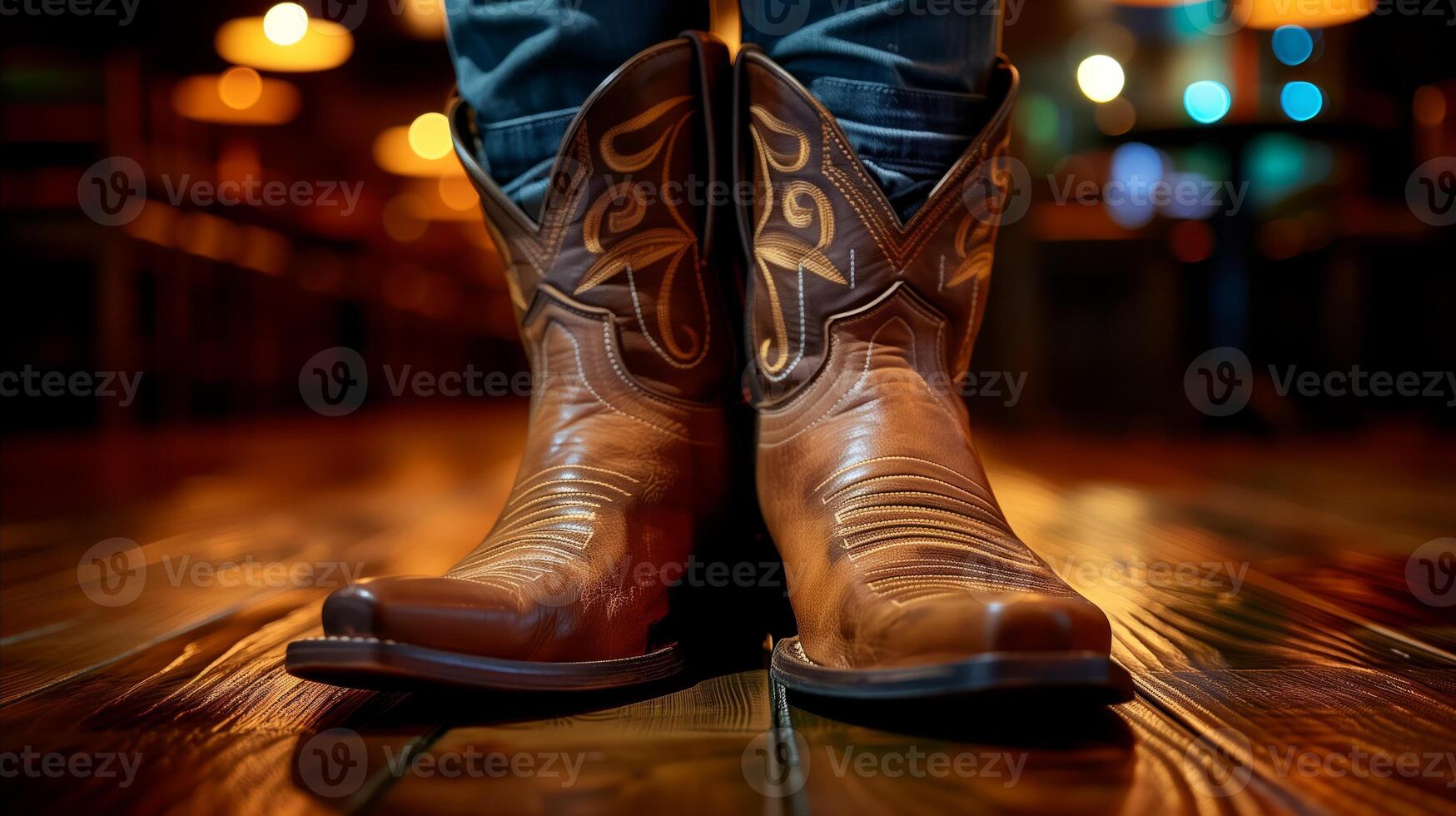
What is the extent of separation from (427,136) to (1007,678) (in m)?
8.61

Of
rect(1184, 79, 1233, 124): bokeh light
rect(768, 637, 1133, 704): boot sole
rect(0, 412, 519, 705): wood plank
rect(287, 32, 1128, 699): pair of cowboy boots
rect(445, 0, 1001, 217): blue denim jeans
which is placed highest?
rect(1184, 79, 1233, 124): bokeh light

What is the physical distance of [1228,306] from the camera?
2885 millimetres

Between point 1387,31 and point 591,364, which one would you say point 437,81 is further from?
point 591,364

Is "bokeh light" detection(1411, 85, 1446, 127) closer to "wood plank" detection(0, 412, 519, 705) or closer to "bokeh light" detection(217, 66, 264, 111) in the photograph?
"wood plank" detection(0, 412, 519, 705)

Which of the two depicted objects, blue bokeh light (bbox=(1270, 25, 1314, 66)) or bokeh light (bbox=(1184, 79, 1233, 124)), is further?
blue bokeh light (bbox=(1270, 25, 1314, 66))

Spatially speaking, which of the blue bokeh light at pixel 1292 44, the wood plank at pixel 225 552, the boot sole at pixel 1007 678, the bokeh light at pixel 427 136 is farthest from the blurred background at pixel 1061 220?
the boot sole at pixel 1007 678

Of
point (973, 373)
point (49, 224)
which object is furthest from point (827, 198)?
point (49, 224)

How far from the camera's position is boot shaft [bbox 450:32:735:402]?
0.65 metres

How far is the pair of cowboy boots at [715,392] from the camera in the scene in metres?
0.51

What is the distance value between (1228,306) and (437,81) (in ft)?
20.5

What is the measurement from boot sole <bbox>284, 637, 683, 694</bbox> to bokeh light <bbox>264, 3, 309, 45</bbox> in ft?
18.4

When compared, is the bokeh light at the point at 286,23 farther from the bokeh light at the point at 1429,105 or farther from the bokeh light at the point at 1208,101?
the bokeh light at the point at 1429,105

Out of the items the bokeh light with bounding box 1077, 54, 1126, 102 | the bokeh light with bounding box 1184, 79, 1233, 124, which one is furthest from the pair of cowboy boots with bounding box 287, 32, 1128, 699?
the bokeh light with bounding box 1077, 54, 1126, 102

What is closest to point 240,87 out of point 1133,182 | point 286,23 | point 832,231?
point 286,23
